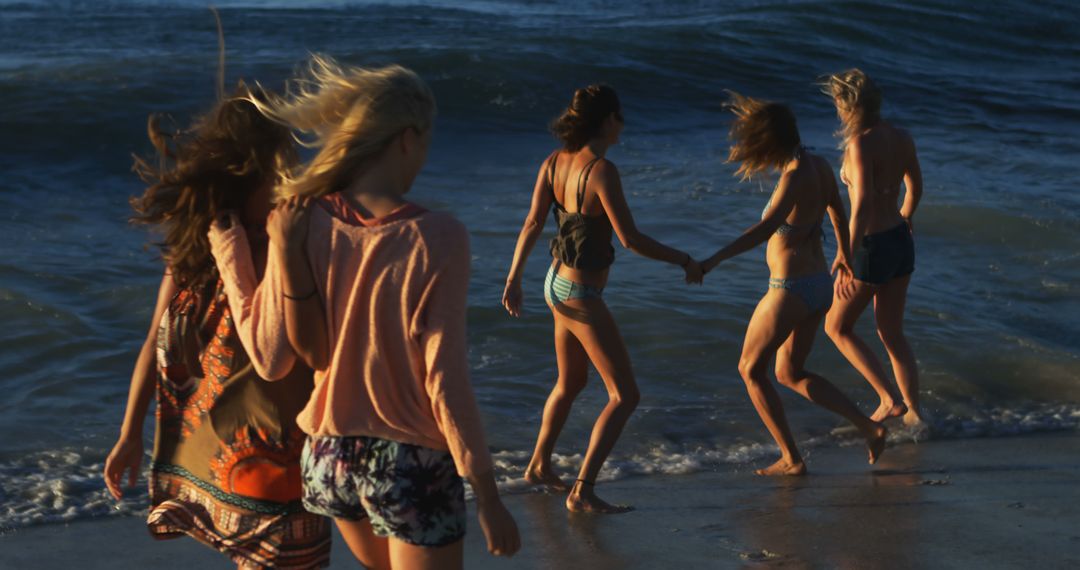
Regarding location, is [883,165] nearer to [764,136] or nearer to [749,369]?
[764,136]

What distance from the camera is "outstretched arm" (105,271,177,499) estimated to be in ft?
10.9

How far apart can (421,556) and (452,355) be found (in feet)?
1.51

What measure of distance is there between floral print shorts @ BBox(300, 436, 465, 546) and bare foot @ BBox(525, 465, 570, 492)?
3.02m

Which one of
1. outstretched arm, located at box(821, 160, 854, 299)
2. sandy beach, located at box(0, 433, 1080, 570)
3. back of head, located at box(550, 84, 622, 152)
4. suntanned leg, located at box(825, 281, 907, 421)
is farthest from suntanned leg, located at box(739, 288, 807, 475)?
back of head, located at box(550, 84, 622, 152)

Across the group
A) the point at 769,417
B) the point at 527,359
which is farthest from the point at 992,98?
the point at 769,417

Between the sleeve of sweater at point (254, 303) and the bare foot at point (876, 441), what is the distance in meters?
3.82

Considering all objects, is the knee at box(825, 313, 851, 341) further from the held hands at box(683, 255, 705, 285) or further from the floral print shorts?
the floral print shorts

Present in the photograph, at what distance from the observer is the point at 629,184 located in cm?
1348

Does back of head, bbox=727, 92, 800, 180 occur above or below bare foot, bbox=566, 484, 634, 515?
above

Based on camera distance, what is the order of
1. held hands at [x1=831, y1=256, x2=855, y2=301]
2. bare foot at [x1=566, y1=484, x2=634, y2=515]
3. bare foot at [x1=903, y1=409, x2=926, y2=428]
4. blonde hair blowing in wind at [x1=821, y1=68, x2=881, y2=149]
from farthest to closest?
bare foot at [x1=903, y1=409, x2=926, y2=428] → held hands at [x1=831, y1=256, x2=855, y2=301] → blonde hair blowing in wind at [x1=821, y1=68, x2=881, y2=149] → bare foot at [x1=566, y1=484, x2=634, y2=515]

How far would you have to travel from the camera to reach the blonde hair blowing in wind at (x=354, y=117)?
2.89 metres

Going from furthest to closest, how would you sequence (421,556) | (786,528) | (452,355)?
(786,528)
(421,556)
(452,355)

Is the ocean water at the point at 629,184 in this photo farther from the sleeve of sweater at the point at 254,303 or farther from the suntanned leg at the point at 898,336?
the sleeve of sweater at the point at 254,303

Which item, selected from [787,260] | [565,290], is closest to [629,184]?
[787,260]
